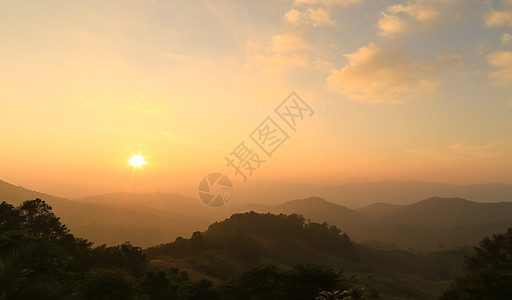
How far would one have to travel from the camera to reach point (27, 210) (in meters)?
44.1

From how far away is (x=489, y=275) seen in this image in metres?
26.1

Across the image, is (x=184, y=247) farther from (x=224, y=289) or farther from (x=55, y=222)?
(x=224, y=289)

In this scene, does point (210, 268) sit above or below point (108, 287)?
below

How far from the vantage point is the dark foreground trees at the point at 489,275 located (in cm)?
2453

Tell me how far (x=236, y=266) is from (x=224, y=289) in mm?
52025

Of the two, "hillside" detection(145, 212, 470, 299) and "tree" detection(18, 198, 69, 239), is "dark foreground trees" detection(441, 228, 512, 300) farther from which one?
"tree" detection(18, 198, 69, 239)

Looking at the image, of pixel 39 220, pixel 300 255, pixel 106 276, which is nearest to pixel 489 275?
pixel 106 276

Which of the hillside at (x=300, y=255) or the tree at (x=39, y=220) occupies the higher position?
the tree at (x=39, y=220)

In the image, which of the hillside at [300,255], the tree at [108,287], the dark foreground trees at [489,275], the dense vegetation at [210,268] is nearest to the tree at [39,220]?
the dense vegetation at [210,268]

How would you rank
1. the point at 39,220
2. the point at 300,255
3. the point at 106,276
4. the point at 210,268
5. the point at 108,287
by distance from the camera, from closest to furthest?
the point at 108,287
the point at 106,276
the point at 39,220
the point at 210,268
the point at 300,255

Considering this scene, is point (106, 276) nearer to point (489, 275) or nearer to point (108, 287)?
point (108, 287)

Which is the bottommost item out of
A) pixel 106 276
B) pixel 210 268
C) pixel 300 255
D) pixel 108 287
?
pixel 300 255

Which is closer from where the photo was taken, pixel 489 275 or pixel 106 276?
pixel 106 276

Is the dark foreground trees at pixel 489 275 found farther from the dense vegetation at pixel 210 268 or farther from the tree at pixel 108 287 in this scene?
the tree at pixel 108 287
